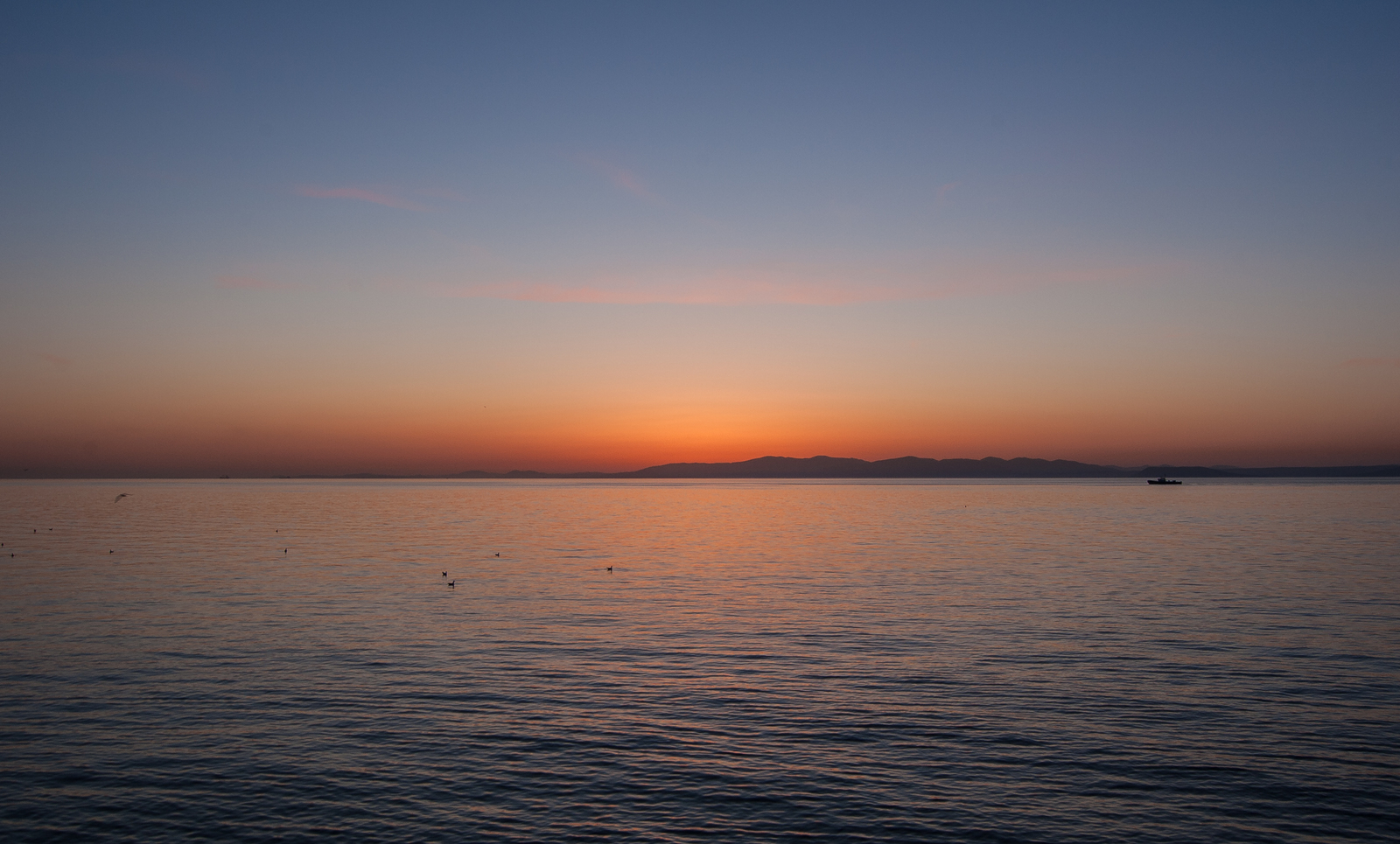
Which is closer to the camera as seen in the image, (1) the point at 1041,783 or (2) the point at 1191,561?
(1) the point at 1041,783

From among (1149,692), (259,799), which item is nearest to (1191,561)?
(1149,692)

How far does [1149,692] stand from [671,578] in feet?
121

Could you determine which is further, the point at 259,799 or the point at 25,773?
the point at 25,773

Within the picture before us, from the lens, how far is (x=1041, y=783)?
22078 mm

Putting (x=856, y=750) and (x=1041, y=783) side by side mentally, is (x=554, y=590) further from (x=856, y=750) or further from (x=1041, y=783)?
(x=1041, y=783)

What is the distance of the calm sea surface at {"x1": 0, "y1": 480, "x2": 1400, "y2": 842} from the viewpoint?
2042 cm

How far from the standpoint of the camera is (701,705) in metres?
29.0

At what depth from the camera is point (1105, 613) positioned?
152 feet

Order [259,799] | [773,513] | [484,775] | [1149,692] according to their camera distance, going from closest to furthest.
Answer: [259,799]
[484,775]
[1149,692]
[773,513]

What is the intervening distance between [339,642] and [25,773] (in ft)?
53.1

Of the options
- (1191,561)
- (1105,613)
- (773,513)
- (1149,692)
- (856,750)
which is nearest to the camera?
(856,750)

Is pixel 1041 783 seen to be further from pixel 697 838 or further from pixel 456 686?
pixel 456 686

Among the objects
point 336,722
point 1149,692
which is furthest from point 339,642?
point 1149,692

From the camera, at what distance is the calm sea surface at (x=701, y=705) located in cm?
2042
